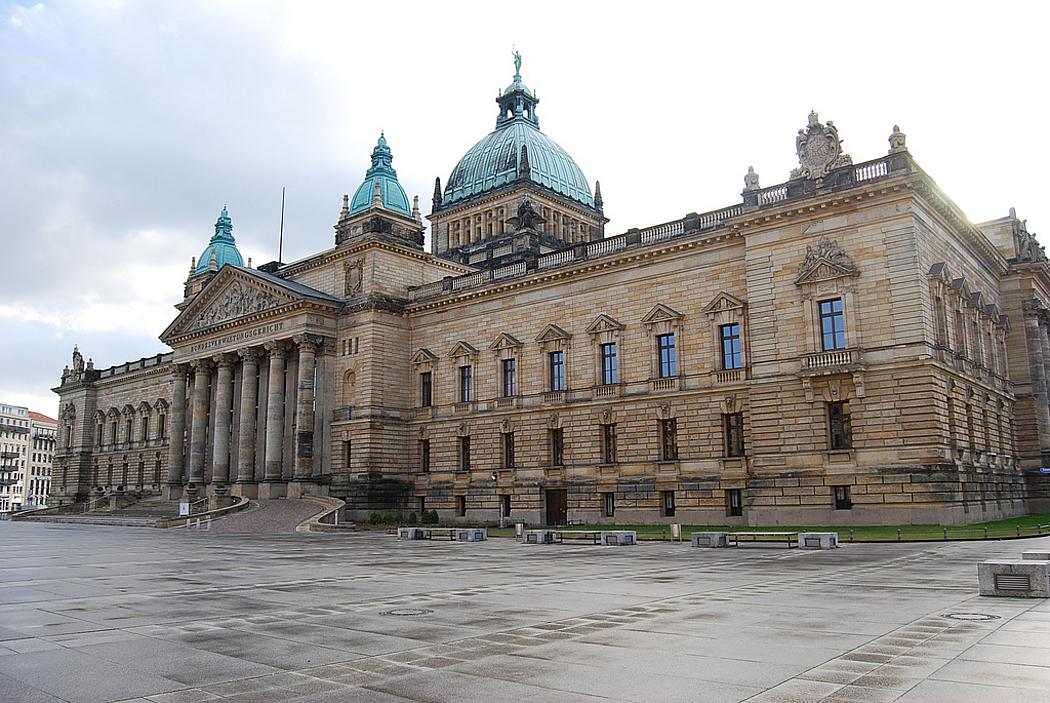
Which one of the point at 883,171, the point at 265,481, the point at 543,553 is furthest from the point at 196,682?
the point at 265,481

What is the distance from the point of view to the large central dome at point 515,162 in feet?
273

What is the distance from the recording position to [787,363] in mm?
43812

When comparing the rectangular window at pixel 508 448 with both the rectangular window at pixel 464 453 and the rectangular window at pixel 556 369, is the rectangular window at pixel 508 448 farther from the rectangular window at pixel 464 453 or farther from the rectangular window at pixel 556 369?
the rectangular window at pixel 556 369

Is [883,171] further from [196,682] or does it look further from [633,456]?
[196,682]

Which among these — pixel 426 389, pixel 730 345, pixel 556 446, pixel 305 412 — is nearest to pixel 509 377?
pixel 556 446

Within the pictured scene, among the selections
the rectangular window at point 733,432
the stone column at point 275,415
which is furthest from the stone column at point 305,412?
the rectangular window at point 733,432

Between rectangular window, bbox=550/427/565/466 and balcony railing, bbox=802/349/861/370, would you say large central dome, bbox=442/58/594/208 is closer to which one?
rectangular window, bbox=550/427/565/466

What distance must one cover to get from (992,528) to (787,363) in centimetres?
1175

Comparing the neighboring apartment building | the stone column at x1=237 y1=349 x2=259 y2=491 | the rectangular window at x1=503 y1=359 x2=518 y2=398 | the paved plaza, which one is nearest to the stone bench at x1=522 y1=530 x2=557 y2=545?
the paved plaza

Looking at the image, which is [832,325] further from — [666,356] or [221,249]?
[221,249]

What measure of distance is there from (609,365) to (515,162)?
34.5 metres

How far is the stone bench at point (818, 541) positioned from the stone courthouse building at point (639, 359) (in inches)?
375

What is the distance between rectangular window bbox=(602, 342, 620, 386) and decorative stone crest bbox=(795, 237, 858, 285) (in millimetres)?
13488

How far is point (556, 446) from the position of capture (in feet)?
185
